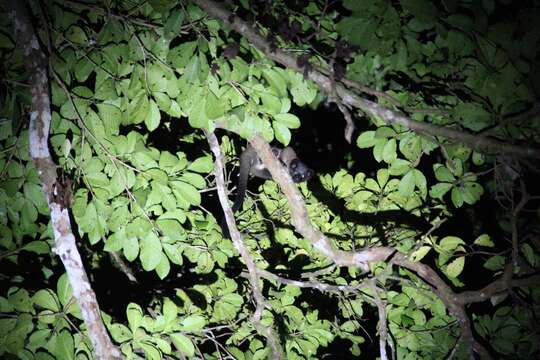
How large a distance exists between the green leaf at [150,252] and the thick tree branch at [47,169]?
0.29 meters

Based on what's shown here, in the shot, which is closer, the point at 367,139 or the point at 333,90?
the point at 333,90

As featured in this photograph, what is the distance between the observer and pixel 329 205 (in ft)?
11.2

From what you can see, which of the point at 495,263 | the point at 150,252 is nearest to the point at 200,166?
the point at 150,252

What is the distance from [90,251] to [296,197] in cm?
219

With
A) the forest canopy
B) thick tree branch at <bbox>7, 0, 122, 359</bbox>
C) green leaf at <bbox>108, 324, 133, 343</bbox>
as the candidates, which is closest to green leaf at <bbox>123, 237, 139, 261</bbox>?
the forest canopy

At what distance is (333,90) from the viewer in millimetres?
2041

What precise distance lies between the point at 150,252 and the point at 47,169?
2.01ft

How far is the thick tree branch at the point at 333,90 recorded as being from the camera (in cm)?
192

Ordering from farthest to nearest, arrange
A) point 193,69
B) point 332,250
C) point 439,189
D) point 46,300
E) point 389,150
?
point 332,250
point 439,189
point 389,150
point 46,300
point 193,69

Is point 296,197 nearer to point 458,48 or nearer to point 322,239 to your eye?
point 322,239

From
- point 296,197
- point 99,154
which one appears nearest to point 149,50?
point 99,154

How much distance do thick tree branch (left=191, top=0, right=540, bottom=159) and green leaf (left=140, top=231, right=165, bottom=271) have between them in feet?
3.36

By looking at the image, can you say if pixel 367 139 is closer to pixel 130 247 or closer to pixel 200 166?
pixel 200 166

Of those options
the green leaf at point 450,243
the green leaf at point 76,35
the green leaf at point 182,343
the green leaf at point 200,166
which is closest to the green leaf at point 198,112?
the green leaf at point 200,166
